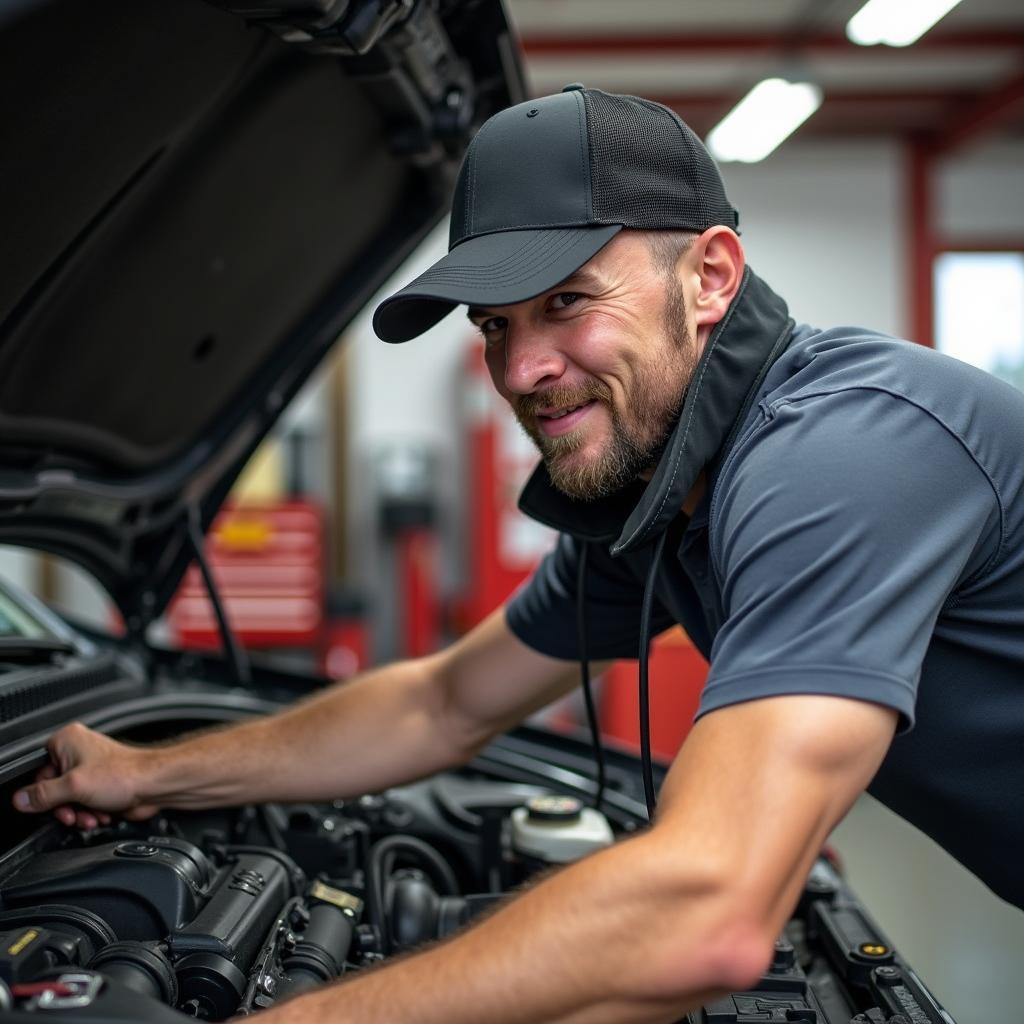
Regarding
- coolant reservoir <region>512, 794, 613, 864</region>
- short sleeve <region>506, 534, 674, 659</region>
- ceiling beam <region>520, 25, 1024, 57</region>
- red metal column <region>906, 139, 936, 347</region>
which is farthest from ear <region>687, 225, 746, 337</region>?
red metal column <region>906, 139, 936, 347</region>

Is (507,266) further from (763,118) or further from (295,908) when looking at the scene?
(763,118)

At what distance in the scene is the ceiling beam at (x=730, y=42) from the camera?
16.7 ft

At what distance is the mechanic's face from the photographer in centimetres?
101

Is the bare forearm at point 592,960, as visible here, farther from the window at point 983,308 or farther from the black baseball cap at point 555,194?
the window at point 983,308

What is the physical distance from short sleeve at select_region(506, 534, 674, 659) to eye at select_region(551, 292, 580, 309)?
0.40m

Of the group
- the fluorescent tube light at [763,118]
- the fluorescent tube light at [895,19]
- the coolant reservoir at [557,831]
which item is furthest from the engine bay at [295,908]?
the fluorescent tube light at [763,118]

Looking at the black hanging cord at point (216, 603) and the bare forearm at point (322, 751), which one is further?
the black hanging cord at point (216, 603)

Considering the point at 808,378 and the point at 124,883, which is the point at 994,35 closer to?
the point at 808,378

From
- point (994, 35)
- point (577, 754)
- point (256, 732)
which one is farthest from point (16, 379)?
point (994, 35)

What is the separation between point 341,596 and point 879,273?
3723 mm

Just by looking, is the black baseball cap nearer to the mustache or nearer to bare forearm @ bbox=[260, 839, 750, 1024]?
the mustache

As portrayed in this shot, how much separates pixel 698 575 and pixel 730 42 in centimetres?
463

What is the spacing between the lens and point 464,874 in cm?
151

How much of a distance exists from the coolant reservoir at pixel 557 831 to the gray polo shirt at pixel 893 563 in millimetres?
363
